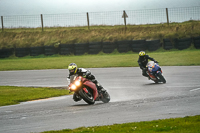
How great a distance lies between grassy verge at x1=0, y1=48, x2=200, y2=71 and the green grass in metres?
3.51

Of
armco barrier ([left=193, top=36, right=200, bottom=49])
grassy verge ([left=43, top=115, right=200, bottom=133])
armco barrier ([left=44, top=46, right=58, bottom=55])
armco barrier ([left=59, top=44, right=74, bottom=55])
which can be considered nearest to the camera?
grassy verge ([left=43, top=115, right=200, bottom=133])

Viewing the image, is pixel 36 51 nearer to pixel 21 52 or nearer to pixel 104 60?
pixel 21 52

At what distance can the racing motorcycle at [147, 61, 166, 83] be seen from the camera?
15169 millimetres

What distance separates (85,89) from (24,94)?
490 cm

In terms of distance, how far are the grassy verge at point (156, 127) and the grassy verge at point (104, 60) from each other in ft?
52.0

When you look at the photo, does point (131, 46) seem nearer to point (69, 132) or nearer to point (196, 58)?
point (196, 58)

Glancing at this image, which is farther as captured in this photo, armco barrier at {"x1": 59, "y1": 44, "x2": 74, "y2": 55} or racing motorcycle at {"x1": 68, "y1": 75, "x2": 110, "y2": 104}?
armco barrier at {"x1": 59, "y1": 44, "x2": 74, "y2": 55}

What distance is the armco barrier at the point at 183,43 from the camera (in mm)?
28266

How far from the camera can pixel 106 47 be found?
99.7 feet

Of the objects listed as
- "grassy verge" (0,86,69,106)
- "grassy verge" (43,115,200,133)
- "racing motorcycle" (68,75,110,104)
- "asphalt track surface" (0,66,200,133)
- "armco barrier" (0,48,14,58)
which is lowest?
"grassy verge" (0,86,69,106)

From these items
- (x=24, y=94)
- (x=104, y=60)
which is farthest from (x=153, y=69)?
(x=104, y=60)

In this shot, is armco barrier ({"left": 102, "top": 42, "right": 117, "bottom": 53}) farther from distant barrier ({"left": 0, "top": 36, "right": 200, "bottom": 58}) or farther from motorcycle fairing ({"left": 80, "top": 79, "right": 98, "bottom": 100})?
motorcycle fairing ({"left": 80, "top": 79, "right": 98, "bottom": 100})

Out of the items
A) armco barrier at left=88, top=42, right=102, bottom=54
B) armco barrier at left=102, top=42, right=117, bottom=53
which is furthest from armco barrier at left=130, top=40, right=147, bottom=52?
armco barrier at left=88, top=42, right=102, bottom=54

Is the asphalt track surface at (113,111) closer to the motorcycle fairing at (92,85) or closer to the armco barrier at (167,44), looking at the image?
the motorcycle fairing at (92,85)
